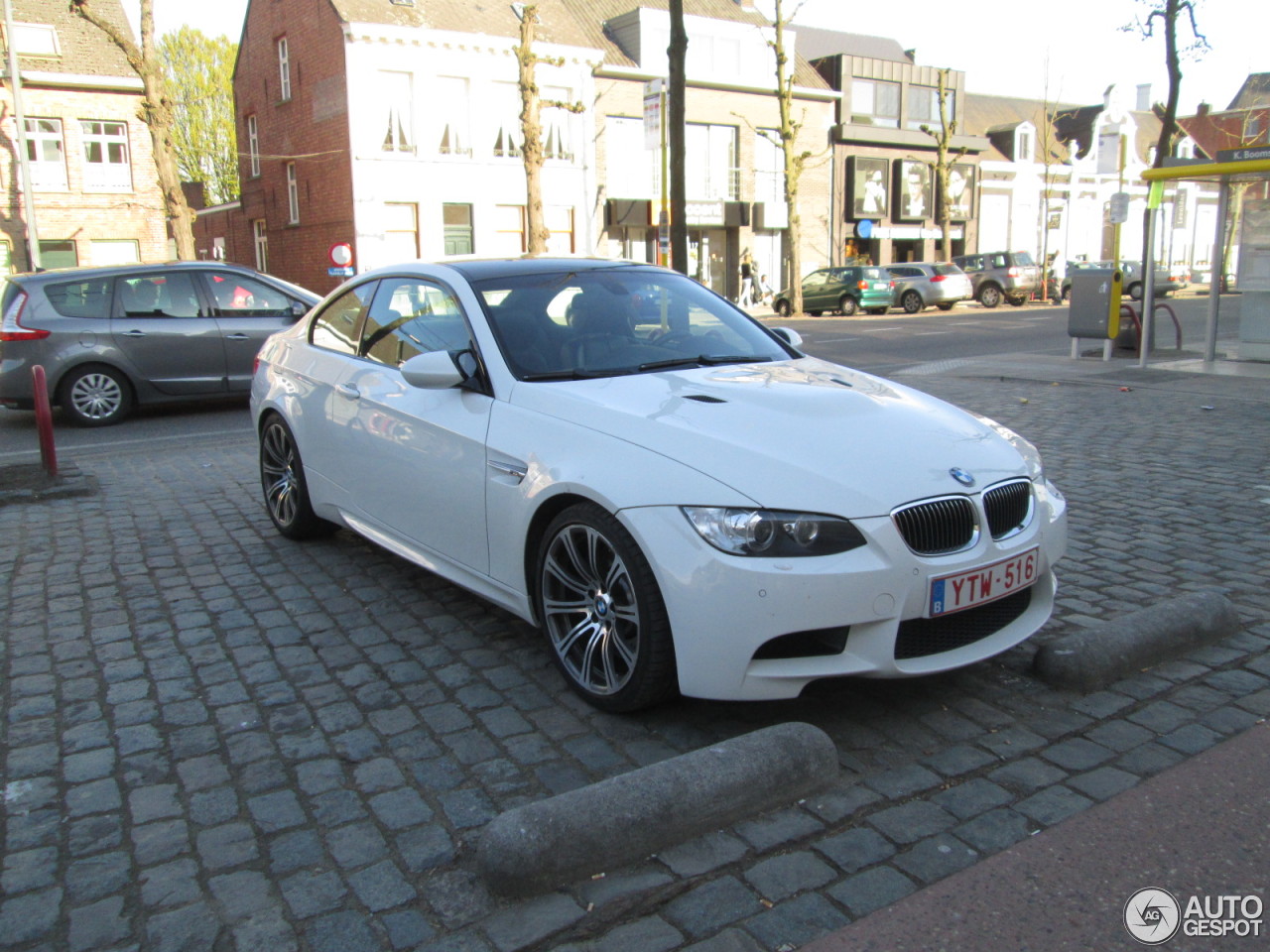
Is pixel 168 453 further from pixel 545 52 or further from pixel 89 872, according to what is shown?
pixel 545 52

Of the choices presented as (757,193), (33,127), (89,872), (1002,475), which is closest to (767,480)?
(1002,475)

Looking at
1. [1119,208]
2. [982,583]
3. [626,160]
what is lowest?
[982,583]

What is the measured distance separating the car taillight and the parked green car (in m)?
26.0

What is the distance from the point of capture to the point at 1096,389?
1234cm

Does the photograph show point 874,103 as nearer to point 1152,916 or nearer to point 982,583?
point 982,583

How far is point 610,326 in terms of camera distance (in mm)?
4484

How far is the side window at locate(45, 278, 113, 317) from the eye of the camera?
10.7 meters

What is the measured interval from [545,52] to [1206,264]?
46.0 metres

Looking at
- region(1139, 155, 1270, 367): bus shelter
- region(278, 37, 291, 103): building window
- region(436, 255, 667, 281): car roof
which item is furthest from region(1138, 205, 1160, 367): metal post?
region(278, 37, 291, 103): building window

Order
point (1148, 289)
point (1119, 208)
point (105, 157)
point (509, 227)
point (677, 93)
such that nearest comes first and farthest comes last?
point (677, 93)
point (1148, 289)
point (1119, 208)
point (105, 157)
point (509, 227)

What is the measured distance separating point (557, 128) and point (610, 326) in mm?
33458

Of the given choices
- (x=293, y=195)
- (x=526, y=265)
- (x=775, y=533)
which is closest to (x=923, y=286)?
(x=293, y=195)

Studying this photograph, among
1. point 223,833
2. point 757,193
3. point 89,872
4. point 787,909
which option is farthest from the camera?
point 757,193

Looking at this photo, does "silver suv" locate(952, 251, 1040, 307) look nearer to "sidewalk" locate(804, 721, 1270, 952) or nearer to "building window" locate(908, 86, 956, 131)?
"building window" locate(908, 86, 956, 131)
